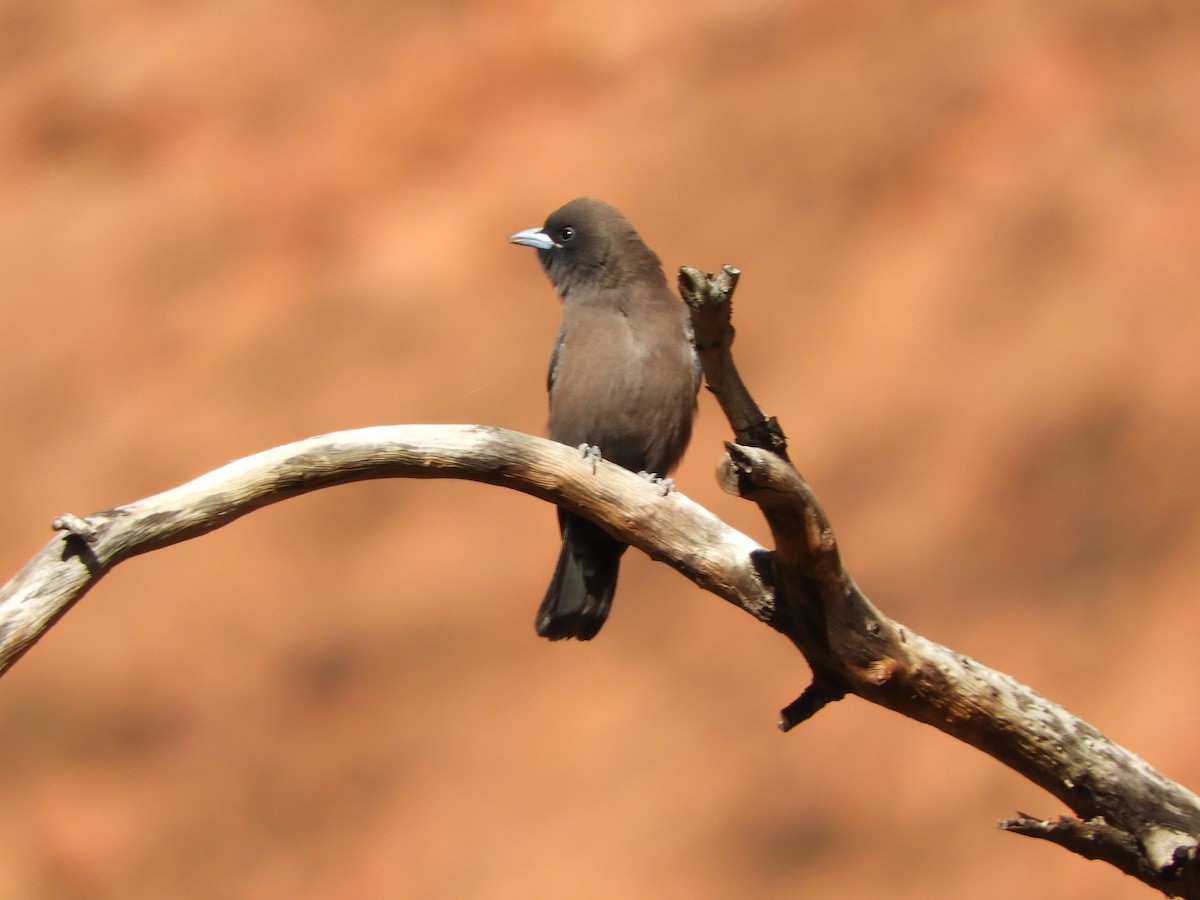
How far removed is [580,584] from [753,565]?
889 millimetres

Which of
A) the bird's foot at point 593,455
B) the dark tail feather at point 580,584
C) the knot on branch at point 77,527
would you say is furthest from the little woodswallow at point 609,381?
the knot on branch at point 77,527

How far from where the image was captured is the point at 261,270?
16.4 feet

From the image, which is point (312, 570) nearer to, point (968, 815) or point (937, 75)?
point (968, 815)

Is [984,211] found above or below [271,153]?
above

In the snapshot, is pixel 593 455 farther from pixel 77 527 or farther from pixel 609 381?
pixel 77 527

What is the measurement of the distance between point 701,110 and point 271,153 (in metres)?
1.68

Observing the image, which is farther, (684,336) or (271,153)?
(271,153)

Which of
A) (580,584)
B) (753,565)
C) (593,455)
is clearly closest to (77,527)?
(593,455)

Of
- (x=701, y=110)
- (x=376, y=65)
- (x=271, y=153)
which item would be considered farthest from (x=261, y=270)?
(x=701, y=110)

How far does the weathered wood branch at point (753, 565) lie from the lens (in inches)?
92.7

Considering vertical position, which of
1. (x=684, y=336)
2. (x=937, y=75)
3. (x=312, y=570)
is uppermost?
(x=937, y=75)

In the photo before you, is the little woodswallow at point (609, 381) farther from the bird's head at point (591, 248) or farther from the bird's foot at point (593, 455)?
the bird's foot at point (593, 455)

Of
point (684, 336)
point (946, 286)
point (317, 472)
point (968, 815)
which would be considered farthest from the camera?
point (946, 286)

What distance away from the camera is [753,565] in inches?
105
